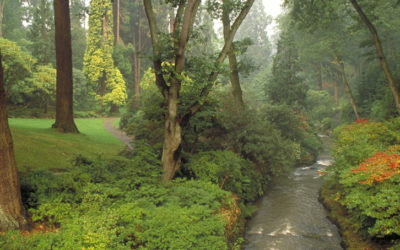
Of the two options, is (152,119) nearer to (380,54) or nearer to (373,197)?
(373,197)

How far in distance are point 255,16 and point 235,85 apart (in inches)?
2770

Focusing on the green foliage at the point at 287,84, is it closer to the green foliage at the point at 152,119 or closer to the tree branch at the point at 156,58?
the green foliage at the point at 152,119

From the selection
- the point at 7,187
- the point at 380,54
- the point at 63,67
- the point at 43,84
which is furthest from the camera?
the point at 43,84

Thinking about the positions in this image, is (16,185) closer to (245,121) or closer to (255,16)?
(245,121)

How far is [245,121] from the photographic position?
12.3m

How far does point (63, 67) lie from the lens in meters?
14.6

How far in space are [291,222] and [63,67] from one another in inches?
502

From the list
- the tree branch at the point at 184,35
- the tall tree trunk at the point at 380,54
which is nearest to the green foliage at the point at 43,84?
the tree branch at the point at 184,35

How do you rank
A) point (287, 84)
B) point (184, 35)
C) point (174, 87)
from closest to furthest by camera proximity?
point (184, 35) < point (174, 87) < point (287, 84)

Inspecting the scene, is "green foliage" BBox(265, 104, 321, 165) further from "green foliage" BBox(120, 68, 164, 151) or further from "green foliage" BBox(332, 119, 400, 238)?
"green foliage" BBox(332, 119, 400, 238)

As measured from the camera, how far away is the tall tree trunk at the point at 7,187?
517 centimetres

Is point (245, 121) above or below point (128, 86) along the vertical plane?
below

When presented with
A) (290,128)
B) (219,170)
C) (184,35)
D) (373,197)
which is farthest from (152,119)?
(290,128)

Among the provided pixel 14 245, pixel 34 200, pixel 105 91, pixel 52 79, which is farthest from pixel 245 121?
pixel 105 91
